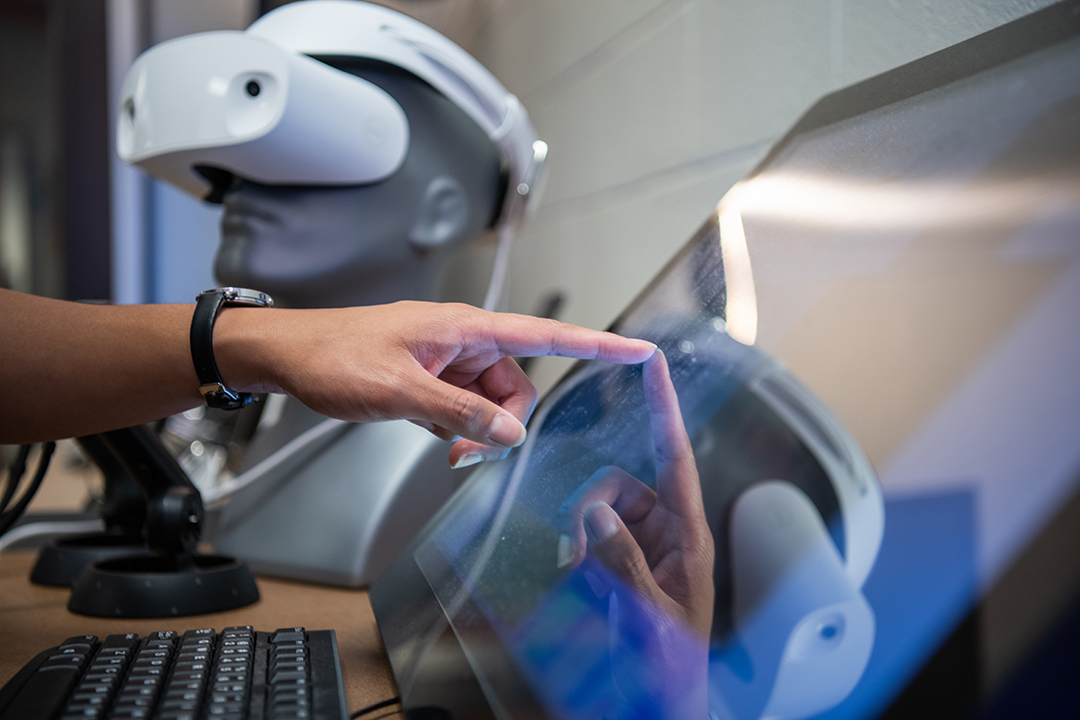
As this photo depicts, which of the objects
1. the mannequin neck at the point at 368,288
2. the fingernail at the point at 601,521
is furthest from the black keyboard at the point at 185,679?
the mannequin neck at the point at 368,288

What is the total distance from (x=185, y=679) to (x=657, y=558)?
0.23 metres

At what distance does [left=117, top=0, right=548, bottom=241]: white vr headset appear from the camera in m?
0.60

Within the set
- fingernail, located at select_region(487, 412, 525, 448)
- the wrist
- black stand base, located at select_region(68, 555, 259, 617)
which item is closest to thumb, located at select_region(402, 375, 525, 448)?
fingernail, located at select_region(487, 412, 525, 448)

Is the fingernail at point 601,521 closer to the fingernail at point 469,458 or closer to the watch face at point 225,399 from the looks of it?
the fingernail at point 469,458

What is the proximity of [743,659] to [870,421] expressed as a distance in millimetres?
99

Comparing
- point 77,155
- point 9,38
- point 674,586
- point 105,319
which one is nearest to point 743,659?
point 674,586

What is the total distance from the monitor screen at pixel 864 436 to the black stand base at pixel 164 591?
0.23m

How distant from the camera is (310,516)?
27.1 inches

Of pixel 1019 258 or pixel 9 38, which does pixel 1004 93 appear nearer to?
pixel 1019 258

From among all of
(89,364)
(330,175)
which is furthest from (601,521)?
(330,175)

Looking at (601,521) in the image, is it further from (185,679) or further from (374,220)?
(374,220)

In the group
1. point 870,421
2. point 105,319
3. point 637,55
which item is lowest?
point 105,319

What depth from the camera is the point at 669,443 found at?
360mm

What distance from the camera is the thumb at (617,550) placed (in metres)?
0.31
